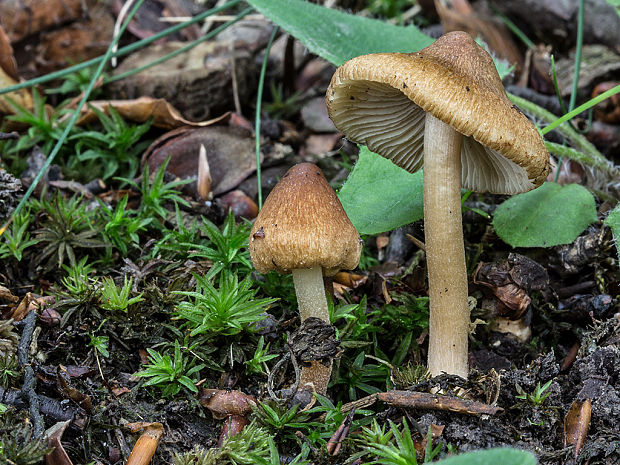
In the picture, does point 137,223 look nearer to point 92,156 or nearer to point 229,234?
point 229,234

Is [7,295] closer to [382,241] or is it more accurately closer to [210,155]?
[210,155]

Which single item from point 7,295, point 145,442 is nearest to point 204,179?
point 7,295

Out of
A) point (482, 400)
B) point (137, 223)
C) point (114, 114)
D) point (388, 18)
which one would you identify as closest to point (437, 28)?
point (388, 18)

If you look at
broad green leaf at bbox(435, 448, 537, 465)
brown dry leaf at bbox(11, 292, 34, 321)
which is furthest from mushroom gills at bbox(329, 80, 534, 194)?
brown dry leaf at bbox(11, 292, 34, 321)

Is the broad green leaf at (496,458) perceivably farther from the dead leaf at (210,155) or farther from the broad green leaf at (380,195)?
the dead leaf at (210,155)

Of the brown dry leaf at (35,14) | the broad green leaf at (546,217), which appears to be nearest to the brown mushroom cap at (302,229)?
the broad green leaf at (546,217)

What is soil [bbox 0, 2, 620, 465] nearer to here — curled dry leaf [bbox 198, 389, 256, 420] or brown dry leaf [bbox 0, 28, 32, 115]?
curled dry leaf [bbox 198, 389, 256, 420]
